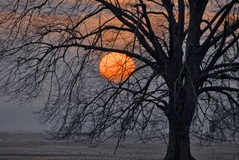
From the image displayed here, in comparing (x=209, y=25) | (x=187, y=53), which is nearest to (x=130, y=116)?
(x=187, y=53)

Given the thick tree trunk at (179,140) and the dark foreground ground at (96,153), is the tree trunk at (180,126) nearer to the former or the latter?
the thick tree trunk at (179,140)

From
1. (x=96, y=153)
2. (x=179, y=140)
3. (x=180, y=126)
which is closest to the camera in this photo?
(x=180, y=126)

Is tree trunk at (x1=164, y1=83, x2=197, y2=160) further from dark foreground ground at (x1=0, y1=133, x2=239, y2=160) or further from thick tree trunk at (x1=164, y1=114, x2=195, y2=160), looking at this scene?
dark foreground ground at (x1=0, y1=133, x2=239, y2=160)

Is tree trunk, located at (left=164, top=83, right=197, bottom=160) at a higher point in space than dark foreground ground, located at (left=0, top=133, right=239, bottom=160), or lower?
lower

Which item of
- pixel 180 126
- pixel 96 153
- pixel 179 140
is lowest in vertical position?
pixel 179 140

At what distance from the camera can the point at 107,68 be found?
1956 centimetres

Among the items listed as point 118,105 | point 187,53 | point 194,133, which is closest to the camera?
point 187,53

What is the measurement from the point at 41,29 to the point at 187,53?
5046 mm

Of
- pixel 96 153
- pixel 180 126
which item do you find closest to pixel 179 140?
pixel 180 126

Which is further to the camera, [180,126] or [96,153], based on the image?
[96,153]

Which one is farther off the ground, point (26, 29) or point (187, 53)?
point (26, 29)

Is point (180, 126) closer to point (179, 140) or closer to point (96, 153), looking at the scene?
point (179, 140)

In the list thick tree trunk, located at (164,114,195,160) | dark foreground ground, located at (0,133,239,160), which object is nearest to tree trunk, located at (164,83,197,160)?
thick tree trunk, located at (164,114,195,160)

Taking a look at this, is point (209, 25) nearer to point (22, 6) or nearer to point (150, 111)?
point (150, 111)
